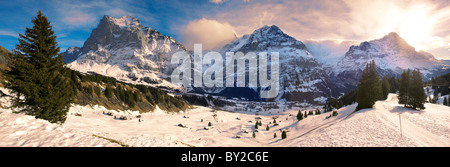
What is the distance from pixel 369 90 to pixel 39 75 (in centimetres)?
5870

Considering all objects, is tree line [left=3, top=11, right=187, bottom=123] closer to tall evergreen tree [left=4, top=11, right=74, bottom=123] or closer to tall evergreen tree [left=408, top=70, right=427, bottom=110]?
tall evergreen tree [left=4, top=11, right=74, bottom=123]

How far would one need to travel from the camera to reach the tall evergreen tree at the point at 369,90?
42641 mm

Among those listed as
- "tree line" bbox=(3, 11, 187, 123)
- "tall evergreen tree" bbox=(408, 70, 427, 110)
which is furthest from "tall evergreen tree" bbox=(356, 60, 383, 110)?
"tree line" bbox=(3, 11, 187, 123)

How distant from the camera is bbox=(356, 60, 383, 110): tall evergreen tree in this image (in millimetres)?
42641

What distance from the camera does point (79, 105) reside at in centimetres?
5806

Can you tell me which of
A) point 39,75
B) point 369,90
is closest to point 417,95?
point 369,90

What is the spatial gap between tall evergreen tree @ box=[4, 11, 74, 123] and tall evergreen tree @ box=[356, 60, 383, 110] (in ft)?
182

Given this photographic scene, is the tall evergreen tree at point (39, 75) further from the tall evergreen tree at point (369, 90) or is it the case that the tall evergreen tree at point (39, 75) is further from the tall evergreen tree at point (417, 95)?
the tall evergreen tree at point (417, 95)

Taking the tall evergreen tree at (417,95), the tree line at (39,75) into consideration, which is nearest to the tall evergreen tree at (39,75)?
the tree line at (39,75)

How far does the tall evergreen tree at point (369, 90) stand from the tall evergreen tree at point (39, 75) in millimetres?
55548

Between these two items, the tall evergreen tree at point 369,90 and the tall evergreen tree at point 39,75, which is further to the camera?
the tall evergreen tree at point 369,90
